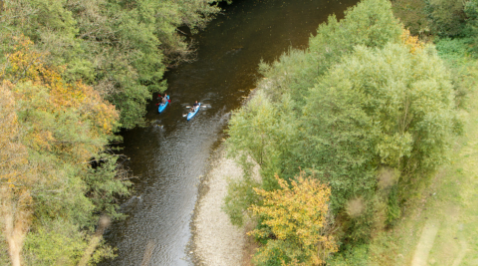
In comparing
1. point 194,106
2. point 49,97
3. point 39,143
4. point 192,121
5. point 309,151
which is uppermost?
point 309,151

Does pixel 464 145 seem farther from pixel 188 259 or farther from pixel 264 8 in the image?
pixel 264 8

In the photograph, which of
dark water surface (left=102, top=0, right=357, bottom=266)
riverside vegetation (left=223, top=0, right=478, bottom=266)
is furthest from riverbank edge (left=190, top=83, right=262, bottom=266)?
riverside vegetation (left=223, top=0, right=478, bottom=266)

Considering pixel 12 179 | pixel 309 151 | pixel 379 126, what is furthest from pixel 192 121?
pixel 379 126

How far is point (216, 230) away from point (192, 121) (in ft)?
34.2

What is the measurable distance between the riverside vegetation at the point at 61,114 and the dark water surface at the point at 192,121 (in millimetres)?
1529

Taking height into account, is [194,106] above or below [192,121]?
above

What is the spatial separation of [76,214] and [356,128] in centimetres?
1471

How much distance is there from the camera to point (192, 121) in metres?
28.5

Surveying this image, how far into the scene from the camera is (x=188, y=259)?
1953 cm

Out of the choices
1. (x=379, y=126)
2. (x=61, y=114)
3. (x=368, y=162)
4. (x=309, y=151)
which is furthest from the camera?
(x=61, y=114)

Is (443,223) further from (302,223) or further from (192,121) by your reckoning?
(192,121)

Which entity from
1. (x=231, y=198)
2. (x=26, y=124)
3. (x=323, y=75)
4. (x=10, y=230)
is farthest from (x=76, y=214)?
(x=323, y=75)

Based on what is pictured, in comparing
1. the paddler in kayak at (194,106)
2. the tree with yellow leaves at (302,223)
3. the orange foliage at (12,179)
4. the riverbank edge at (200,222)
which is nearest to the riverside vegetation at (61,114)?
the orange foliage at (12,179)

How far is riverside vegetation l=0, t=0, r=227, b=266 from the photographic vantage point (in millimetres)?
14930
